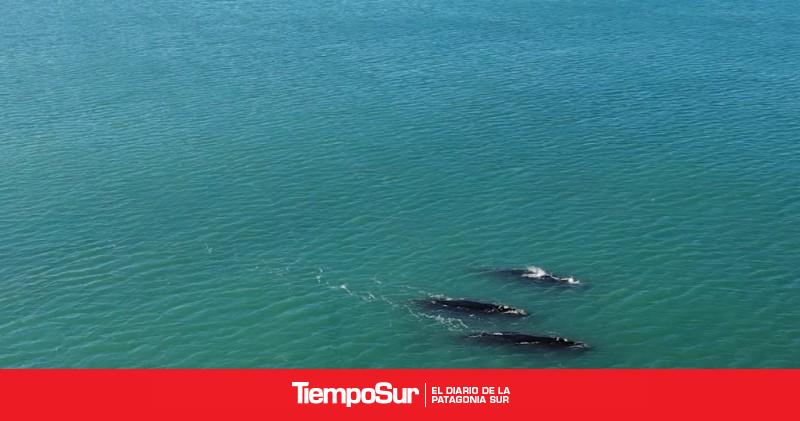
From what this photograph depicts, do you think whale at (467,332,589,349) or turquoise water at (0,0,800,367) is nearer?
whale at (467,332,589,349)

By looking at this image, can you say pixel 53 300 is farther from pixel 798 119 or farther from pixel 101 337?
pixel 798 119

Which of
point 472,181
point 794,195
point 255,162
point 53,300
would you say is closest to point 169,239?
point 53,300

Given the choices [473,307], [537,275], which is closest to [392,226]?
[537,275]

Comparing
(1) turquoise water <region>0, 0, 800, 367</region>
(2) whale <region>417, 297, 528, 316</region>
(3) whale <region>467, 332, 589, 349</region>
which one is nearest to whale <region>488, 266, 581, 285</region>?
(1) turquoise water <region>0, 0, 800, 367</region>

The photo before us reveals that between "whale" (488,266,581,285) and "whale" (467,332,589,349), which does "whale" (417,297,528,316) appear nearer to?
"whale" (467,332,589,349)

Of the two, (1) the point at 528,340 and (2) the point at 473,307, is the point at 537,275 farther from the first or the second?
(1) the point at 528,340

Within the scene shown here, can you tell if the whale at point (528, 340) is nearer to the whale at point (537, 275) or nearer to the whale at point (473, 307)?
the whale at point (473, 307)

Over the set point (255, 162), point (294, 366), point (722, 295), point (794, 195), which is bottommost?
point (294, 366)
